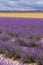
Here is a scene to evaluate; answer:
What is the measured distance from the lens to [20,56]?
641 centimetres

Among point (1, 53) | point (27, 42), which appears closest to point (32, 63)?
point (1, 53)

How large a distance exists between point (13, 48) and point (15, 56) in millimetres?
280

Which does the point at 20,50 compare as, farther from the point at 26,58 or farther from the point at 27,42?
the point at 27,42

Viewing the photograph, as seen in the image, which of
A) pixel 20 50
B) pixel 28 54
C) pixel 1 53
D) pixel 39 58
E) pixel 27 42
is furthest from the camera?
pixel 27 42

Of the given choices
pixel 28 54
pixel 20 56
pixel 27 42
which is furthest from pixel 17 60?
pixel 27 42

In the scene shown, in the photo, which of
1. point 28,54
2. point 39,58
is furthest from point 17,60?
point 39,58

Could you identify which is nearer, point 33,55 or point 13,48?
point 33,55

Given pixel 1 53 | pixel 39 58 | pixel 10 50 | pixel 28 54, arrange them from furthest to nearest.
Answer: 1. pixel 1 53
2. pixel 10 50
3. pixel 28 54
4. pixel 39 58

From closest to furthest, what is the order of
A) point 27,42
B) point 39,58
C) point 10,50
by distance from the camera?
1. point 39,58
2. point 10,50
3. point 27,42

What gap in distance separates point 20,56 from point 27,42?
2221 mm

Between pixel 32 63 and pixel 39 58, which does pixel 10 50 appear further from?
pixel 39 58

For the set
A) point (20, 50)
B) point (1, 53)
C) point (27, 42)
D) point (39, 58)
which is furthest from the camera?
point (27, 42)

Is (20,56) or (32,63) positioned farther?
(20,56)

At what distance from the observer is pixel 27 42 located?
8594 mm
